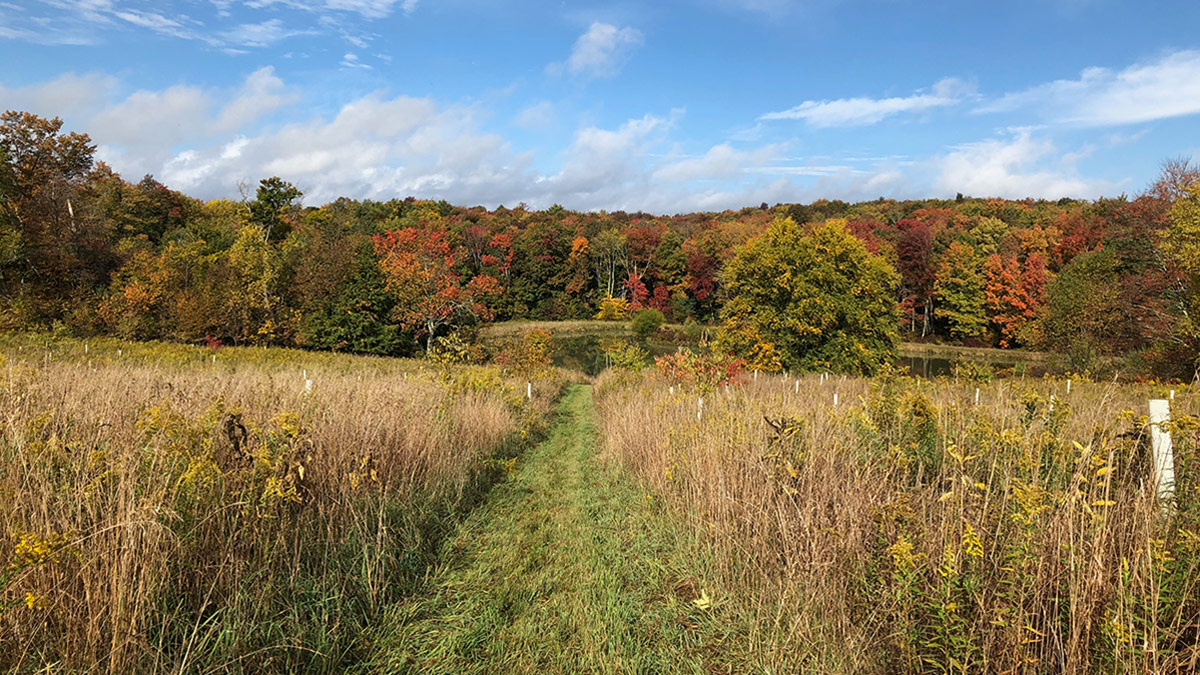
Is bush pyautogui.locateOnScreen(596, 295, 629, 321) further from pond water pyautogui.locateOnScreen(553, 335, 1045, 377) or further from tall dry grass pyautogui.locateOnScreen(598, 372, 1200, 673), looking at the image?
tall dry grass pyautogui.locateOnScreen(598, 372, 1200, 673)

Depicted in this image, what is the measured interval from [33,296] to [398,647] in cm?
→ 4254

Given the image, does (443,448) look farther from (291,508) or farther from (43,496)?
(43,496)

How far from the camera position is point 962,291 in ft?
180

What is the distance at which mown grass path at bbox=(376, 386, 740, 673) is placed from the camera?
3271 mm

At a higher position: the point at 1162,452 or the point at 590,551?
the point at 1162,452

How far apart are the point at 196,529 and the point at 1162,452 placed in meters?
5.09

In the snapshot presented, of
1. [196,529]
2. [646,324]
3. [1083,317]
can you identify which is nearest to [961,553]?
[196,529]

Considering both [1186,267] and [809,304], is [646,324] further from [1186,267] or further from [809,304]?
[1186,267]

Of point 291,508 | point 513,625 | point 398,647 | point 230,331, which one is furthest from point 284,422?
point 230,331

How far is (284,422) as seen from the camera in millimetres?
4000

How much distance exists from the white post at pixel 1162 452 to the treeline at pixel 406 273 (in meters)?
26.6

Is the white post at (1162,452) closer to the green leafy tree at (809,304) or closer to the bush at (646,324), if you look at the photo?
the green leafy tree at (809,304)

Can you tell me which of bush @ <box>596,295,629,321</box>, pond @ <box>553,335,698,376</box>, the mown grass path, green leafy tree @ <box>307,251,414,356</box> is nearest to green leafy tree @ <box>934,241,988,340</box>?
pond @ <box>553,335,698,376</box>

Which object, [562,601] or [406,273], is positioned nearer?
[562,601]
